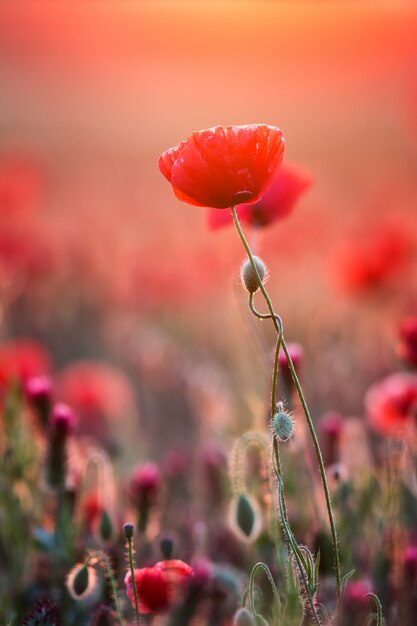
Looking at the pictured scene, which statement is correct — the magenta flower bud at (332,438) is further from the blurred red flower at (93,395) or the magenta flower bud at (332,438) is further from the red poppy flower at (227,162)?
the blurred red flower at (93,395)

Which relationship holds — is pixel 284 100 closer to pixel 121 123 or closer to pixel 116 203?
pixel 121 123

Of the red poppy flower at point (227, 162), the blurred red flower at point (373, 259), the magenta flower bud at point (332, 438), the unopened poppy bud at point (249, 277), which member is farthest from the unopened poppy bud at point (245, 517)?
the blurred red flower at point (373, 259)

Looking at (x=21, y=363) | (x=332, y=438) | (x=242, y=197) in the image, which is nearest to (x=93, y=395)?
(x=21, y=363)

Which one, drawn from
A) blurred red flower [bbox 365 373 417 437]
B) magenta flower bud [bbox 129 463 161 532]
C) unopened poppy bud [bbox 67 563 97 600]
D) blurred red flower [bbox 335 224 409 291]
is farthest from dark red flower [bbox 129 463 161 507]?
blurred red flower [bbox 335 224 409 291]

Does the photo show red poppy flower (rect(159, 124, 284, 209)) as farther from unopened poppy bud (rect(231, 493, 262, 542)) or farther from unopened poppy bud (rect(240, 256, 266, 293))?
unopened poppy bud (rect(231, 493, 262, 542))

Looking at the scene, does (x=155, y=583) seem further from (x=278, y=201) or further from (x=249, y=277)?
(x=278, y=201)

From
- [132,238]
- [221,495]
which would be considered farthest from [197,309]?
[221,495]
